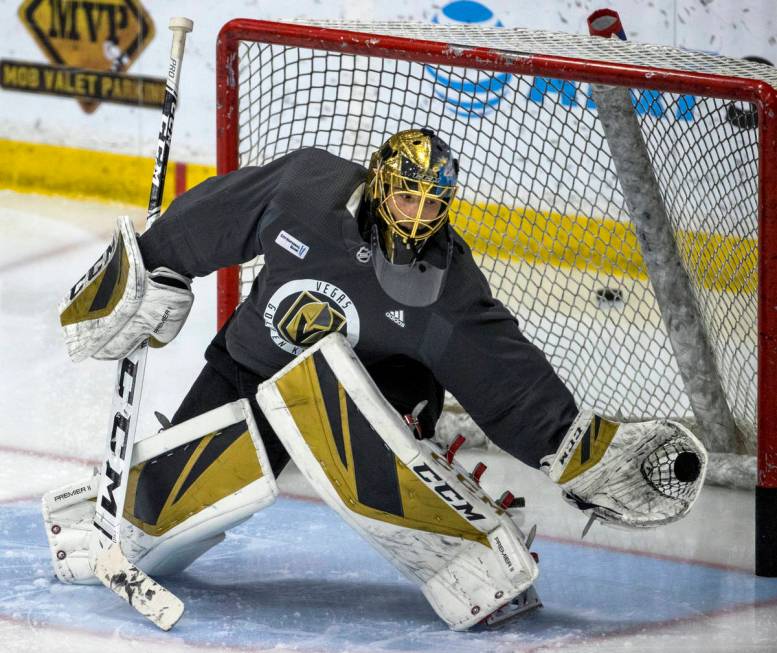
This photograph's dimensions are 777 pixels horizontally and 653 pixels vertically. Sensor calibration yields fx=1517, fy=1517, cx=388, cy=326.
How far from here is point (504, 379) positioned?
2.60 metres

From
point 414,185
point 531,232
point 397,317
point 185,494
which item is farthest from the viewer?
point 531,232

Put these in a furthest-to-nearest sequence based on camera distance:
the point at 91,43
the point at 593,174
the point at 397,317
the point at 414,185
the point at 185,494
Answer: the point at 91,43, the point at 593,174, the point at 185,494, the point at 397,317, the point at 414,185

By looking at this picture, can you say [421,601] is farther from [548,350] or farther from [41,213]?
[41,213]

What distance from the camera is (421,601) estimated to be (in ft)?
9.05

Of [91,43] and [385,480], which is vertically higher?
[385,480]

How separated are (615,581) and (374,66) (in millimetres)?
1894

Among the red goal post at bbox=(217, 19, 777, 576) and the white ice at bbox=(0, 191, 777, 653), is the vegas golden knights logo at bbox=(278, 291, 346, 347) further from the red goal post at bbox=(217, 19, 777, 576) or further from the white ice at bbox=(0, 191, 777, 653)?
the red goal post at bbox=(217, 19, 777, 576)

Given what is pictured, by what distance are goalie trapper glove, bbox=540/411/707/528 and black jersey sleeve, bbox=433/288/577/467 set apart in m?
0.04

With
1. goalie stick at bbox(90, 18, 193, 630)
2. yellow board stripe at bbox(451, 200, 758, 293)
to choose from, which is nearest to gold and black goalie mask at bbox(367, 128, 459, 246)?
goalie stick at bbox(90, 18, 193, 630)

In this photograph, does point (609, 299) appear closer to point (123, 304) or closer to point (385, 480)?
point (385, 480)

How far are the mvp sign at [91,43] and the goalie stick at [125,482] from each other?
2.53 metres

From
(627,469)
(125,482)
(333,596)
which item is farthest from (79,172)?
(627,469)

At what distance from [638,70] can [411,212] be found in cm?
60

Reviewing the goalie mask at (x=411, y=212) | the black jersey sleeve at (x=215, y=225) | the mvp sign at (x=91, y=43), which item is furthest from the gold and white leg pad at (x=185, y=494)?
the mvp sign at (x=91, y=43)
